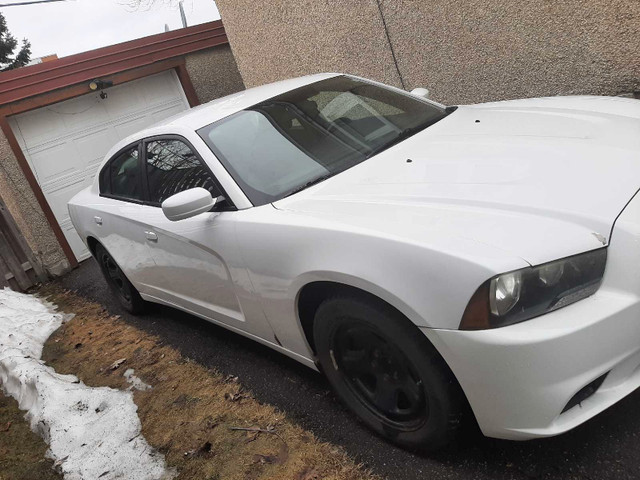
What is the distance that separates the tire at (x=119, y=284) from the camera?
16.4 feet

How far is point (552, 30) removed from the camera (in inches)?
196

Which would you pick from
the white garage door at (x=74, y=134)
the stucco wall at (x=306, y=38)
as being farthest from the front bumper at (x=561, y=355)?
the white garage door at (x=74, y=134)

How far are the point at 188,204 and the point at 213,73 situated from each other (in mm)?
8581

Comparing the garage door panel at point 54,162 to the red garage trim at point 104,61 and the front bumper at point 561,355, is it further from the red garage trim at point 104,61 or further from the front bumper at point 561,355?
the front bumper at point 561,355

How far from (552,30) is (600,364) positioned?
156 inches

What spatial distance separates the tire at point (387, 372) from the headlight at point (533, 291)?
0.92ft

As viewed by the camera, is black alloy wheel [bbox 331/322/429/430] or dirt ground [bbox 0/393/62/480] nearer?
black alloy wheel [bbox 331/322/429/430]

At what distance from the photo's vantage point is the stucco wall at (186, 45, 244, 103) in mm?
10453

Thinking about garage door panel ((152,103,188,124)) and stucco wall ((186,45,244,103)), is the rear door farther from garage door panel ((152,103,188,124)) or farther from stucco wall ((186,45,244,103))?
stucco wall ((186,45,244,103))

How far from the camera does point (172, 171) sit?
3.60 metres

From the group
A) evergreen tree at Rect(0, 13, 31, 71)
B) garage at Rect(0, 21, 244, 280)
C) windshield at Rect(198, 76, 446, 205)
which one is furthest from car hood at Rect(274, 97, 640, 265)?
evergreen tree at Rect(0, 13, 31, 71)

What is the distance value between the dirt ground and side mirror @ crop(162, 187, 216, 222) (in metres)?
1.57

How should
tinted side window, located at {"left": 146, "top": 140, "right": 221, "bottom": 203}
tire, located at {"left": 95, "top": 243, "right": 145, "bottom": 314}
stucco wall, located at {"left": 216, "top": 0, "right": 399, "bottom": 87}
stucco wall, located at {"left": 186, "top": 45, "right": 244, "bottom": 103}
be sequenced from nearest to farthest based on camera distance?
tinted side window, located at {"left": 146, "top": 140, "right": 221, "bottom": 203}
tire, located at {"left": 95, "top": 243, "right": 145, "bottom": 314}
stucco wall, located at {"left": 216, "top": 0, "right": 399, "bottom": 87}
stucco wall, located at {"left": 186, "top": 45, "right": 244, "bottom": 103}

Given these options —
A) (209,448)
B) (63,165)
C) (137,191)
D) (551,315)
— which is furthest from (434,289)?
(63,165)
